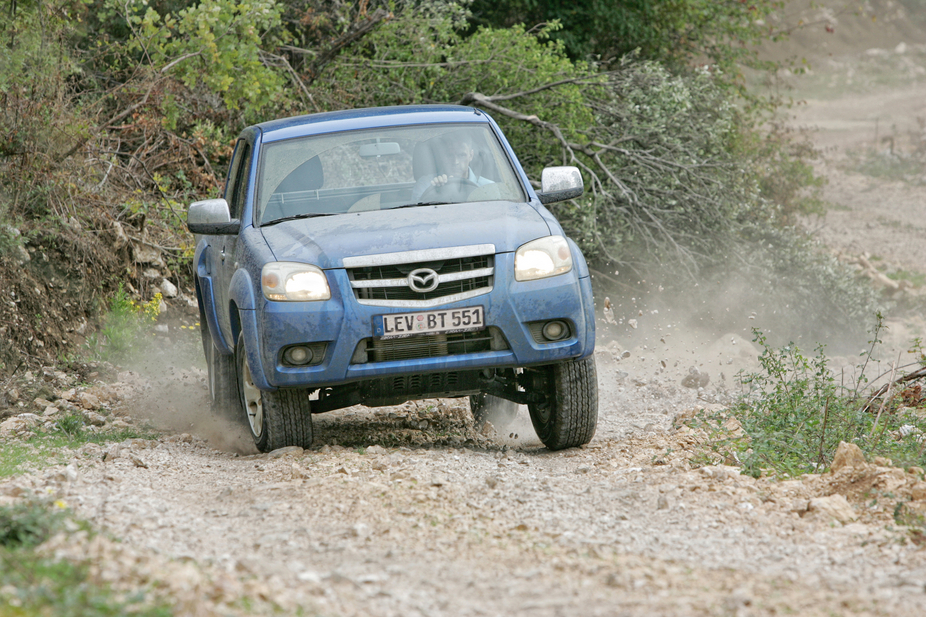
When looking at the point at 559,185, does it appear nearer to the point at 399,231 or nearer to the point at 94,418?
the point at 399,231

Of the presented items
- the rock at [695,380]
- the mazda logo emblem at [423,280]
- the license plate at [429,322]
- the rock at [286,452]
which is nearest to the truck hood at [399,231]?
the mazda logo emblem at [423,280]

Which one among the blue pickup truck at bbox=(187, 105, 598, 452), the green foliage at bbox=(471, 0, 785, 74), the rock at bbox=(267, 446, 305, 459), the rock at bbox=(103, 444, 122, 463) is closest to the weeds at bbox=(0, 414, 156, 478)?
the rock at bbox=(103, 444, 122, 463)

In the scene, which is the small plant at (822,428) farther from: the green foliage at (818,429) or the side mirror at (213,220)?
the side mirror at (213,220)

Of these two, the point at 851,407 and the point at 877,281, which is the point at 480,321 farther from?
the point at 877,281

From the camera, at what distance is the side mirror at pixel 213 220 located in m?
A: 5.76

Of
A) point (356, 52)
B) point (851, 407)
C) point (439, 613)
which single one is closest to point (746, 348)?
point (851, 407)

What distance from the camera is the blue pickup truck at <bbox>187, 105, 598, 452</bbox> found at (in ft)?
16.6

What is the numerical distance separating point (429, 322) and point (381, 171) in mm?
1397

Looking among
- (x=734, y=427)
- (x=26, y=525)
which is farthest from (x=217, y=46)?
(x=26, y=525)

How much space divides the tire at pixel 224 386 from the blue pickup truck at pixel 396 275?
0.19m

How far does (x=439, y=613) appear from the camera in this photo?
10.3 feet

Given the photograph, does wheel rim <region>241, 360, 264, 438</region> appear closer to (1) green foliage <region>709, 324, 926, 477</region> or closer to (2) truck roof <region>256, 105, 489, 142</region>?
(2) truck roof <region>256, 105, 489, 142</region>

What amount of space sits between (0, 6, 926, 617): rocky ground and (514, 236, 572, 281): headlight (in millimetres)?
1038

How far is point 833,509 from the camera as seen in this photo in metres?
4.22
